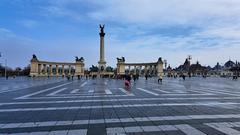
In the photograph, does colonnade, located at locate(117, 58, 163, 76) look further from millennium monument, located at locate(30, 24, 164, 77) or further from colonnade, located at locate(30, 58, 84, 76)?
colonnade, located at locate(30, 58, 84, 76)

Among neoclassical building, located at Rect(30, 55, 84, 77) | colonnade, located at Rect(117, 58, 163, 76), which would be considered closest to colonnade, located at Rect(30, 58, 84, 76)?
neoclassical building, located at Rect(30, 55, 84, 77)

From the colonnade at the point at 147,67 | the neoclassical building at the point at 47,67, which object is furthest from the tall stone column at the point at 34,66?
the colonnade at the point at 147,67

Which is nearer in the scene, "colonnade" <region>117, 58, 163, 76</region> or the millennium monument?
→ the millennium monument

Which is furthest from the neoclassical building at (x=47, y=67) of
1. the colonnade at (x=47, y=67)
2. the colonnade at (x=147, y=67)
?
the colonnade at (x=147, y=67)

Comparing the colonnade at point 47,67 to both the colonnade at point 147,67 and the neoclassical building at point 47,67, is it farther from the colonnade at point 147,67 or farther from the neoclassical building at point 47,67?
the colonnade at point 147,67

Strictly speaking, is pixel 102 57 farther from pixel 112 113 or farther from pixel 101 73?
pixel 112 113

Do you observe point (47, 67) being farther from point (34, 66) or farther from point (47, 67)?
point (34, 66)

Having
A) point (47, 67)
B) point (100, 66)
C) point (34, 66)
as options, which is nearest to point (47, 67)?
point (47, 67)

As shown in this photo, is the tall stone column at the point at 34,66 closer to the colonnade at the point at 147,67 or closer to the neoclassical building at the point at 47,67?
the neoclassical building at the point at 47,67

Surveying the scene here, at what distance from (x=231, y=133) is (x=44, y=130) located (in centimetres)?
506

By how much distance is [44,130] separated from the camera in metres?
7.98

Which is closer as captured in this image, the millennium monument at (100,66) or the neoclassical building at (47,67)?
the millennium monument at (100,66)

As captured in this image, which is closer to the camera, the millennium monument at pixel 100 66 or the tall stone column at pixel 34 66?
the millennium monument at pixel 100 66

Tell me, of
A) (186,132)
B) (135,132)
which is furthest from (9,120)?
(186,132)
